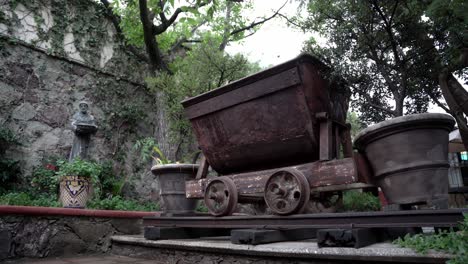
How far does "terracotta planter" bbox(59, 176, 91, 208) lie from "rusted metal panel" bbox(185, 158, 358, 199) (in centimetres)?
197

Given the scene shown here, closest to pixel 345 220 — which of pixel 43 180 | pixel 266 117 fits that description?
pixel 266 117

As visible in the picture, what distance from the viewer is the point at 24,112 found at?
5508 millimetres

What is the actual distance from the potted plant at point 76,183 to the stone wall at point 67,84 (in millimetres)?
1452

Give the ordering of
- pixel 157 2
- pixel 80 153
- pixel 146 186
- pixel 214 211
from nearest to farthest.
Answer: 1. pixel 214 211
2. pixel 80 153
3. pixel 157 2
4. pixel 146 186

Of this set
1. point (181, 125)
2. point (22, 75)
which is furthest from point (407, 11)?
point (22, 75)

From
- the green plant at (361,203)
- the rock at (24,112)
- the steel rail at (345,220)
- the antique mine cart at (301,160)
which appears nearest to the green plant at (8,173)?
the rock at (24,112)

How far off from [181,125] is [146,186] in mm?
2030

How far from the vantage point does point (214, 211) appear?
2936 millimetres

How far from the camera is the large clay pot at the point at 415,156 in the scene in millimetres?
2049

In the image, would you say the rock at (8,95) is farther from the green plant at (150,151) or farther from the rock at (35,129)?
the green plant at (150,151)

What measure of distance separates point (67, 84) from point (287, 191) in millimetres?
5103

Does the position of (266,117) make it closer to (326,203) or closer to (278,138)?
(278,138)

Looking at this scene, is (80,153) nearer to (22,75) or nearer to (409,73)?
(22,75)

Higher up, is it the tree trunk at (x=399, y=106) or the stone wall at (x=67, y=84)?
the stone wall at (x=67, y=84)
